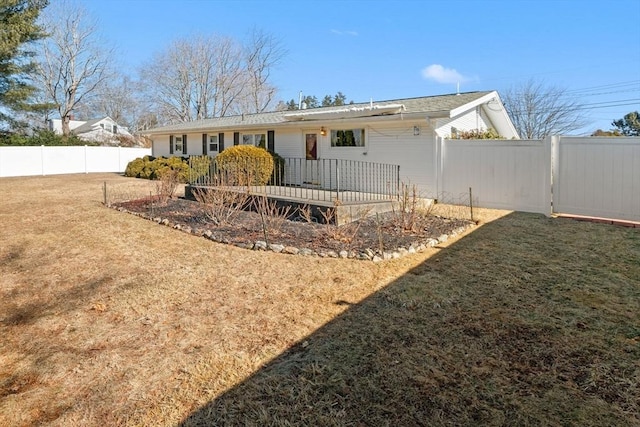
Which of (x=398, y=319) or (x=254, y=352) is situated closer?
(x=254, y=352)

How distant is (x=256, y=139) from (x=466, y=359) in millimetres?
15249

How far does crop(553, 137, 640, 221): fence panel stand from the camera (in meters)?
7.79

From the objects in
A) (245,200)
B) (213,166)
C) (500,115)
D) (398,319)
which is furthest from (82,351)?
(500,115)

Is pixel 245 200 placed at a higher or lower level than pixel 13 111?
lower

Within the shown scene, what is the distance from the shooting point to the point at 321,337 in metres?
3.44

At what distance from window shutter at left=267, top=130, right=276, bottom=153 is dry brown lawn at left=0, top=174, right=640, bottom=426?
10.2m

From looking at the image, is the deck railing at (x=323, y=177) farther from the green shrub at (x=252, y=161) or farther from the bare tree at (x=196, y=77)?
the bare tree at (x=196, y=77)

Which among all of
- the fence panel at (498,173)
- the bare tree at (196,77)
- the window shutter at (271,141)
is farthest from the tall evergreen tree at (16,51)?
the fence panel at (498,173)

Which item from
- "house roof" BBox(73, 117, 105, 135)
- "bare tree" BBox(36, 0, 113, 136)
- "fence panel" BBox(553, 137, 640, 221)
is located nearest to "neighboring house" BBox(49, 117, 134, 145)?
"house roof" BBox(73, 117, 105, 135)

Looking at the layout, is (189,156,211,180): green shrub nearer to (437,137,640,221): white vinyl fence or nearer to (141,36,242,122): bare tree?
(437,137,640,221): white vinyl fence

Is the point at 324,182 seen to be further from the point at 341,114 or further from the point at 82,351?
the point at 82,351

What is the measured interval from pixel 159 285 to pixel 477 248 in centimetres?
468

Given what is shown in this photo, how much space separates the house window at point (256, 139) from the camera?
16.6 metres

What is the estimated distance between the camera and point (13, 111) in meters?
24.2
